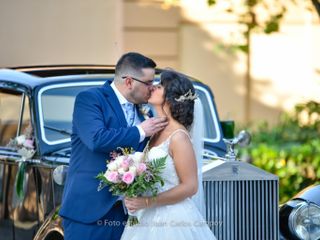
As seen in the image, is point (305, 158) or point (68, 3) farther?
point (68, 3)

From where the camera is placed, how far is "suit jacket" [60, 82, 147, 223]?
5.21 meters

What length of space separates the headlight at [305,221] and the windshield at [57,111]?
168cm

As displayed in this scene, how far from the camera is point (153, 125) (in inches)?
204

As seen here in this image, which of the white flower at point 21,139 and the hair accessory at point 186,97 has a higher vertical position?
the hair accessory at point 186,97

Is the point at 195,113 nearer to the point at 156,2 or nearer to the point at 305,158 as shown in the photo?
the point at 305,158

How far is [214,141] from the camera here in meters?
6.90

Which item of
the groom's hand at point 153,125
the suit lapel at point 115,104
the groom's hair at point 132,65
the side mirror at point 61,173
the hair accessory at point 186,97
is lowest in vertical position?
the side mirror at point 61,173

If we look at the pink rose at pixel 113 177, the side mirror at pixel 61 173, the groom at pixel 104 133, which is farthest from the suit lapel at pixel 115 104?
the side mirror at pixel 61 173

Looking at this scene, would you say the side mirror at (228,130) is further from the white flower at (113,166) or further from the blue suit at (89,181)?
the white flower at (113,166)

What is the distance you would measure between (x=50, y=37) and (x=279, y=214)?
8.19 meters

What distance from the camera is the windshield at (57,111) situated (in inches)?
259

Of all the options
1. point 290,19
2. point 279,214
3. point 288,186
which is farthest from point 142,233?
point 290,19

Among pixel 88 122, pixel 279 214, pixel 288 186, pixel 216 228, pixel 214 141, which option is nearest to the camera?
pixel 88 122

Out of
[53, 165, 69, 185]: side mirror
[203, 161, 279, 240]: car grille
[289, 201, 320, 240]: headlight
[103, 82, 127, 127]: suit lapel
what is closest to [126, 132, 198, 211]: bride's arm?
[103, 82, 127, 127]: suit lapel
